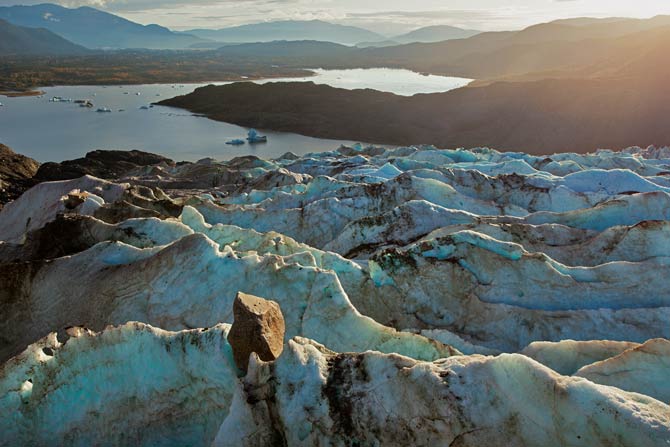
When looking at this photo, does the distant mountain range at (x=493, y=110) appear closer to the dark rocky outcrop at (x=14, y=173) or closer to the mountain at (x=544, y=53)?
the mountain at (x=544, y=53)

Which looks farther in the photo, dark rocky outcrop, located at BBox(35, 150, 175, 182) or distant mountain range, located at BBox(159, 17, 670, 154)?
distant mountain range, located at BBox(159, 17, 670, 154)

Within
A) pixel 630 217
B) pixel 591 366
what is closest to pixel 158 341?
pixel 591 366

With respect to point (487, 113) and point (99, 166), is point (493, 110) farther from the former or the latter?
point (99, 166)

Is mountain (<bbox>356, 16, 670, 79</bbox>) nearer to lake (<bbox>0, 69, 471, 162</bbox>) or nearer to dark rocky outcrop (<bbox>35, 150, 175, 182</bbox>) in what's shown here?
lake (<bbox>0, 69, 471, 162</bbox>)

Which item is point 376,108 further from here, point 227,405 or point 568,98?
point 227,405

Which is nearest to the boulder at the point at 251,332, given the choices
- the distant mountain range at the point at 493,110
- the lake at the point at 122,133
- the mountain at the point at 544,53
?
the lake at the point at 122,133

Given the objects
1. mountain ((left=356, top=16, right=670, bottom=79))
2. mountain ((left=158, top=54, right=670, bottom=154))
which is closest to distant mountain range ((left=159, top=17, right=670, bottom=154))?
mountain ((left=158, top=54, right=670, bottom=154))
